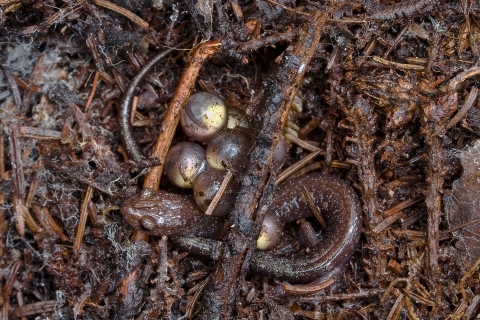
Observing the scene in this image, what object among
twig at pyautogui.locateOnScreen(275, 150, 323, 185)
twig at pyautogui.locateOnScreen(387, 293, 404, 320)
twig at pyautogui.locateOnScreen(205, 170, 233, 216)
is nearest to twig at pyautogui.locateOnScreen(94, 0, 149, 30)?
twig at pyautogui.locateOnScreen(205, 170, 233, 216)

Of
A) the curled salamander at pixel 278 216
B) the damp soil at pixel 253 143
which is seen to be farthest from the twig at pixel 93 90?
the curled salamander at pixel 278 216

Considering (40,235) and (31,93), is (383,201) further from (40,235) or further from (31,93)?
(31,93)

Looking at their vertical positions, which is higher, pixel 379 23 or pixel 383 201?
pixel 379 23

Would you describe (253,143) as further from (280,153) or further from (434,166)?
(434,166)

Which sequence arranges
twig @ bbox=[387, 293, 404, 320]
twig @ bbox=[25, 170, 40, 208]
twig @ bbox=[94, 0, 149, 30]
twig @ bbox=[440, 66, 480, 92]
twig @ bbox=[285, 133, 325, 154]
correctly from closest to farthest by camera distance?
twig @ bbox=[440, 66, 480, 92]
twig @ bbox=[387, 293, 404, 320]
twig @ bbox=[94, 0, 149, 30]
twig @ bbox=[285, 133, 325, 154]
twig @ bbox=[25, 170, 40, 208]

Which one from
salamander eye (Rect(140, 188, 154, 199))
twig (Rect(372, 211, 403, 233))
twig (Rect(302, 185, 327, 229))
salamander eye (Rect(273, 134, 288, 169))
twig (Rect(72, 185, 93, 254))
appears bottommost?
twig (Rect(72, 185, 93, 254))

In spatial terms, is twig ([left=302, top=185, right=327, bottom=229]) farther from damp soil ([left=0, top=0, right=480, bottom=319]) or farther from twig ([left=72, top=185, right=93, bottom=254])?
twig ([left=72, top=185, right=93, bottom=254])

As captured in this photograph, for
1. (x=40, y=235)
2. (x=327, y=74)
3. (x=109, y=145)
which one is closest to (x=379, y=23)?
(x=327, y=74)
